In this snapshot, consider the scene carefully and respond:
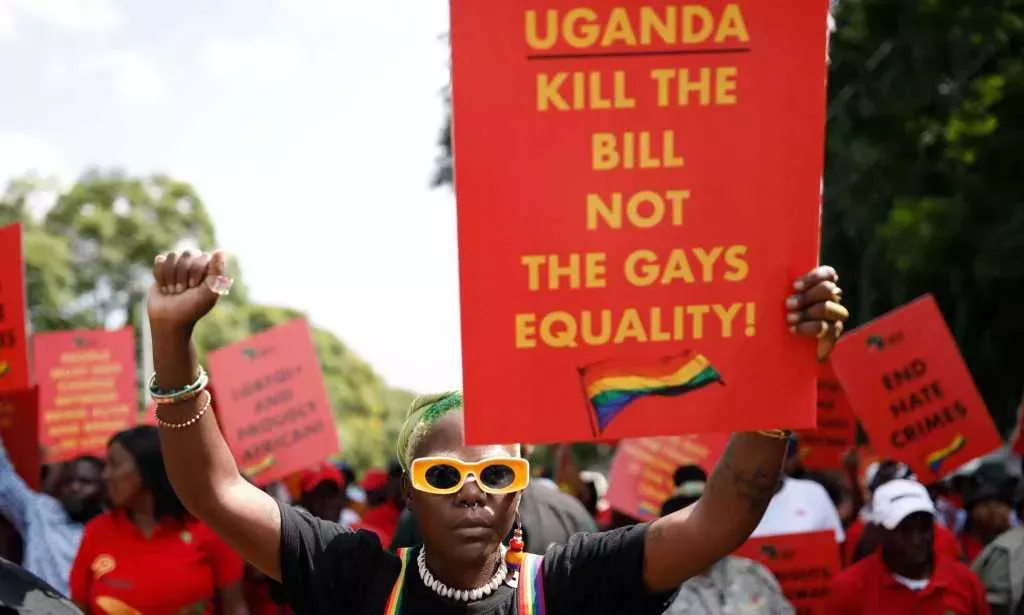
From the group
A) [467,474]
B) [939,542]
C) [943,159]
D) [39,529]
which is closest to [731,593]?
[939,542]

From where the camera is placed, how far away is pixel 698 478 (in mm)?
6594

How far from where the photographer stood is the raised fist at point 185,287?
2.55m

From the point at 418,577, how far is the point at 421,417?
0.36m

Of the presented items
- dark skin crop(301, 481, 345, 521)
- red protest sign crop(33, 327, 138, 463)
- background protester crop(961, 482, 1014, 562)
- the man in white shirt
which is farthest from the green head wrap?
red protest sign crop(33, 327, 138, 463)

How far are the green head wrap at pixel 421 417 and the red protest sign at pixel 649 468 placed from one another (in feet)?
14.4

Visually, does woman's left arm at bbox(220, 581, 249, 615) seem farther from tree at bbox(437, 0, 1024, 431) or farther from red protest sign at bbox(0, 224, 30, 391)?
tree at bbox(437, 0, 1024, 431)

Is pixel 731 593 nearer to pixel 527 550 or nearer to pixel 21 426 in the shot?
pixel 527 550

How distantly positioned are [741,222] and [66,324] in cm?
4431

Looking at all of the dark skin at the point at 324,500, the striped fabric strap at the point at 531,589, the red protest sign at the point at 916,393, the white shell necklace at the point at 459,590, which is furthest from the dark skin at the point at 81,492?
the striped fabric strap at the point at 531,589

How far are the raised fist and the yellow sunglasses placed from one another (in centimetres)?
58

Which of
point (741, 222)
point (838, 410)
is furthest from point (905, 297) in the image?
point (741, 222)

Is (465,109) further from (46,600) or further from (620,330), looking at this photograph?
(46,600)

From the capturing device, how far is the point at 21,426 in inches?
239

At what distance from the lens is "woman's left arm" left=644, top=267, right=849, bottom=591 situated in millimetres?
2562
